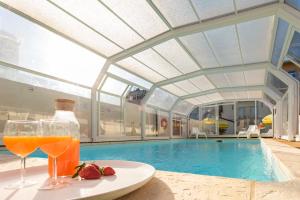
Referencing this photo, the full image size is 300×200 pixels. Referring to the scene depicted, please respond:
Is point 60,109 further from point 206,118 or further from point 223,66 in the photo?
point 206,118

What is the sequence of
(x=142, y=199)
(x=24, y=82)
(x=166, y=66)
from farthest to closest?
(x=166, y=66) < (x=24, y=82) < (x=142, y=199)

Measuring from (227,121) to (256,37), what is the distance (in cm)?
1577

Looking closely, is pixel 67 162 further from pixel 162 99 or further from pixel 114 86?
pixel 162 99

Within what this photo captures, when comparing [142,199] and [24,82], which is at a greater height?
[24,82]

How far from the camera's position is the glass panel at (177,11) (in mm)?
6559

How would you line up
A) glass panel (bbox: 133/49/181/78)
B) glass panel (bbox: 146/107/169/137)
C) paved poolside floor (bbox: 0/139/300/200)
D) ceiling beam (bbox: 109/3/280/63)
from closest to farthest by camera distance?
paved poolside floor (bbox: 0/139/300/200), ceiling beam (bbox: 109/3/280/63), glass panel (bbox: 133/49/181/78), glass panel (bbox: 146/107/169/137)

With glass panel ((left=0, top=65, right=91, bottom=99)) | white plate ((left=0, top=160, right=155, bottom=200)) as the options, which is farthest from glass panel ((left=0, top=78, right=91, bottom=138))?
white plate ((left=0, top=160, right=155, bottom=200))

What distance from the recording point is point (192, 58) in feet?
35.5

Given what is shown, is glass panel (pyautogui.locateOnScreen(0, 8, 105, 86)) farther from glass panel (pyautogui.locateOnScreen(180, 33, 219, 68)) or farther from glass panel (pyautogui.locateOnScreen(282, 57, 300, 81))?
glass panel (pyautogui.locateOnScreen(282, 57, 300, 81))

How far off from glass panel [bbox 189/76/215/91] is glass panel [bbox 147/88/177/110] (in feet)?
8.19

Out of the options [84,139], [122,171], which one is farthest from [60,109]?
[84,139]

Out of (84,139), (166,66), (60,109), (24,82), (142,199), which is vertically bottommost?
(84,139)

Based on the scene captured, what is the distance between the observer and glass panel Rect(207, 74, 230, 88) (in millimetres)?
14222

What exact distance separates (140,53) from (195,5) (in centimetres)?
386
